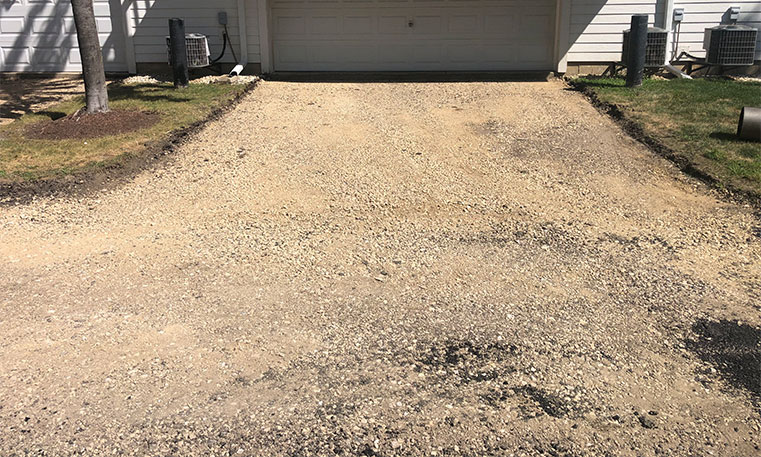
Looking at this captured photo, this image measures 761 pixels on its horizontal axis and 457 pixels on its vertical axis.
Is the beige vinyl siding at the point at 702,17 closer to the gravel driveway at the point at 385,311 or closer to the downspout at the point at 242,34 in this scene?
the gravel driveway at the point at 385,311

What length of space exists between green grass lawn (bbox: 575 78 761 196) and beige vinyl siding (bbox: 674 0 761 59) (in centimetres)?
102

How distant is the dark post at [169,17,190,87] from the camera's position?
11.8m

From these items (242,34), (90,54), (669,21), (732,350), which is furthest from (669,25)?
(732,350)

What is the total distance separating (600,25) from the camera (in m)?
13.1

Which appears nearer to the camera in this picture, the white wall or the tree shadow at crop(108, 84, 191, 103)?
the tree shadow at crop(108, 84, 191, 103)

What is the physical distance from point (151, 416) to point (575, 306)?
8.76 feet

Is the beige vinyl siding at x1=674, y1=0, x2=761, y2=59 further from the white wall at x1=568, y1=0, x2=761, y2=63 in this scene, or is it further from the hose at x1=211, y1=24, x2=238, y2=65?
the hose at x1=211, y1=24, x2=238, y2=65

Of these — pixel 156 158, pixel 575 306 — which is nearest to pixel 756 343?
pixel 575 306

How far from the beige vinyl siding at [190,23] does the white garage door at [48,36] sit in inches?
19.0

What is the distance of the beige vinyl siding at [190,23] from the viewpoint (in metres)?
13.3

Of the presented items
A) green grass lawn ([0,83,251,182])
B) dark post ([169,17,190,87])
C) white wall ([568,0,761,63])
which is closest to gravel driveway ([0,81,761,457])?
green grass lawn ([0,83,251,182])

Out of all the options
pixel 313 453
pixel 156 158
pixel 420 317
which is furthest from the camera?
pixel 156 158

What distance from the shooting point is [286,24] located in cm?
1377

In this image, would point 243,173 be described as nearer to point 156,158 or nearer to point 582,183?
point 156,158
